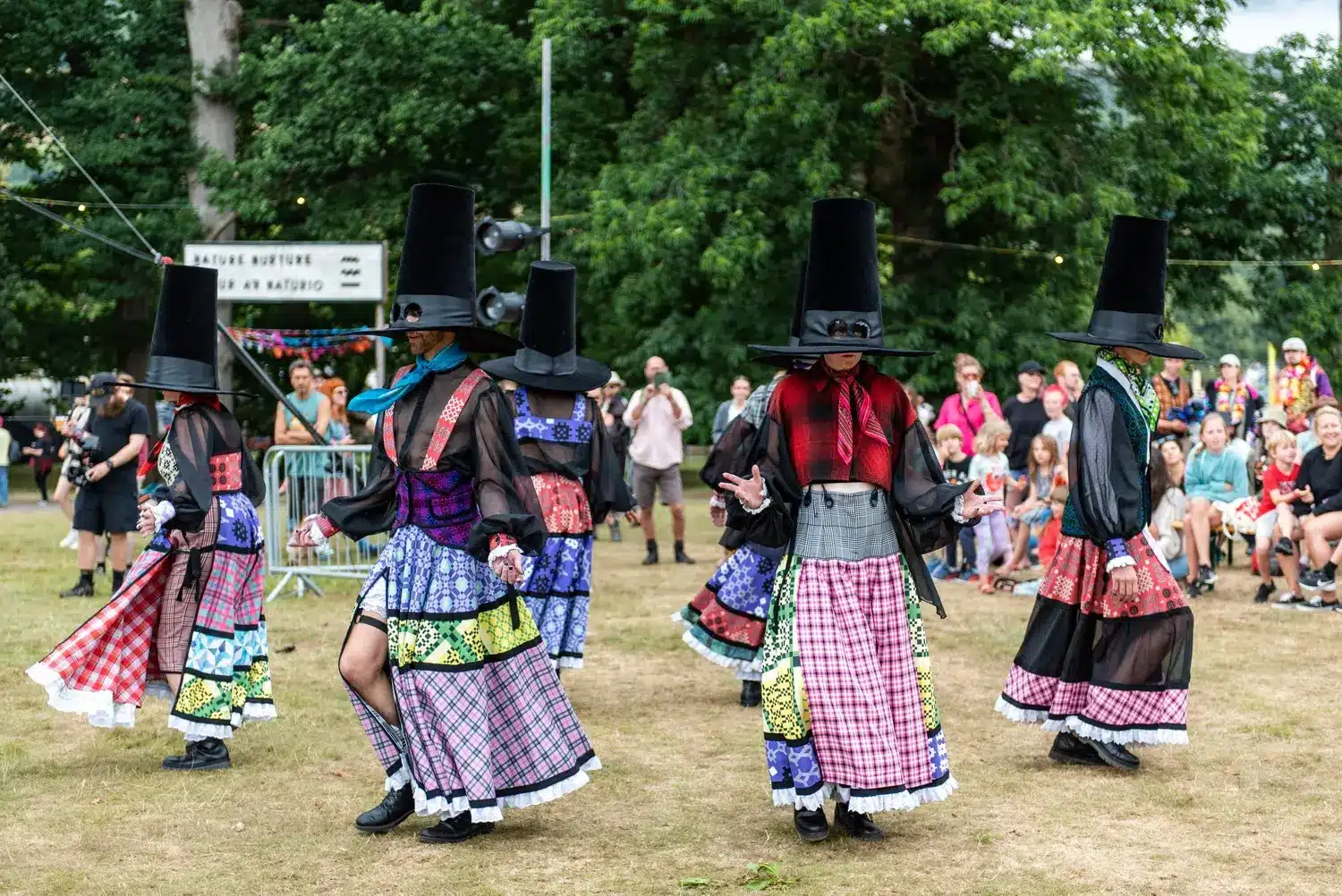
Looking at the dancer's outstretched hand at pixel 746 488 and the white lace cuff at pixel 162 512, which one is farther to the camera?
the white lace cuff at pixel 162 512

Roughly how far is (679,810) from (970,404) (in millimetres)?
9904

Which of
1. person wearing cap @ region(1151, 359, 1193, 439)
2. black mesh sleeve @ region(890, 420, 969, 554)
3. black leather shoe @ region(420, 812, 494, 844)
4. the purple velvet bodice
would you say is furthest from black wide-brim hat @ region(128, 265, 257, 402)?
person wearing cap @ region(1151, 359, 1193, 439)

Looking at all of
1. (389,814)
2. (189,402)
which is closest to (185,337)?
(189,402)

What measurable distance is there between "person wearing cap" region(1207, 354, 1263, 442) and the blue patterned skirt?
1058cm

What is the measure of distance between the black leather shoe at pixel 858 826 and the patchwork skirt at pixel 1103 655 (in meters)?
1.60

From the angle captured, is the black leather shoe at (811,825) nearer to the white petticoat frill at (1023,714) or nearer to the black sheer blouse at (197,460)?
the white petticoat frill at (1023,714)

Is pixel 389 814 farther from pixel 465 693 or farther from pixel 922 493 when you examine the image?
pixel 922 493

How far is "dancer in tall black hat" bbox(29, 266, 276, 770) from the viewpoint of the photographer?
772 centimetres

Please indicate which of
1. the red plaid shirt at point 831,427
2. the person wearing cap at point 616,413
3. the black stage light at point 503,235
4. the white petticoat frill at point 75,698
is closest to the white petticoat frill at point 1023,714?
the red plaid shirt at point 831,427

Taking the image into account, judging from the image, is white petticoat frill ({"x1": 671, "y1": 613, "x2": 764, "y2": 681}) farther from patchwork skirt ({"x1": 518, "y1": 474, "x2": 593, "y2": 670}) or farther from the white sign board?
the white sign board

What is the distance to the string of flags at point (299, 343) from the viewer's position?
3250 cm

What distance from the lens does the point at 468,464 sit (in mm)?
6391

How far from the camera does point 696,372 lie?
26.3 metres

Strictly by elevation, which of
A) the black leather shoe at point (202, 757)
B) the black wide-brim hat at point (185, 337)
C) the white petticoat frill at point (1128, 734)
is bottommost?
the black leather shoe at point (202, 757)
